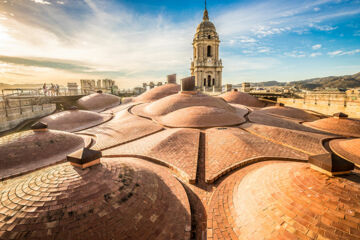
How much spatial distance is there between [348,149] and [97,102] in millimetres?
31655

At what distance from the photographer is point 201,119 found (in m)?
14.1

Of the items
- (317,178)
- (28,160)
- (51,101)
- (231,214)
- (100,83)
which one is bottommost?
(231,214)

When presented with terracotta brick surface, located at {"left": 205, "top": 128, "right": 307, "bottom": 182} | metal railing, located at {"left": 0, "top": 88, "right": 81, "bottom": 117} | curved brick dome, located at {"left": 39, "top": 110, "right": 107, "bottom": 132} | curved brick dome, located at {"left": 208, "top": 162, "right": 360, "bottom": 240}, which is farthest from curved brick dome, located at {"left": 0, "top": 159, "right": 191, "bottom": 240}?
metal railing, located at {"left": 0, "top": 88, "right": 81, "bottom": 117}

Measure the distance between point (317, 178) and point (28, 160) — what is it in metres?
12.9

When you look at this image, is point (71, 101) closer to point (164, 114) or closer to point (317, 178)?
point (164, 114)

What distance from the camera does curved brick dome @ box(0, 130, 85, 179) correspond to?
8312 millimetres

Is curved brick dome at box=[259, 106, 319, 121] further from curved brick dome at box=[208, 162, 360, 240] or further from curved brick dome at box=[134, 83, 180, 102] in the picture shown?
curved brick dome at box=[208, 162, 360, 240]

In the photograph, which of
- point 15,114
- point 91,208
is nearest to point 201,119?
point 91,208

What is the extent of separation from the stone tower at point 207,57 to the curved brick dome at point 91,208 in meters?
36.6

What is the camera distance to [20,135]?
9.80 meters

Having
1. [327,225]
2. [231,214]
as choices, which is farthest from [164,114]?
[327,225]

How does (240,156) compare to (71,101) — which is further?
(71,101)

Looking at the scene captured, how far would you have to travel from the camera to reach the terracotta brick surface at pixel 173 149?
8.36 m

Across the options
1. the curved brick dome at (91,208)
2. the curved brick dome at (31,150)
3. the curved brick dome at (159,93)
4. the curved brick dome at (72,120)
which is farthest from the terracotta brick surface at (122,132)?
the curved brick dome at (159,93)
